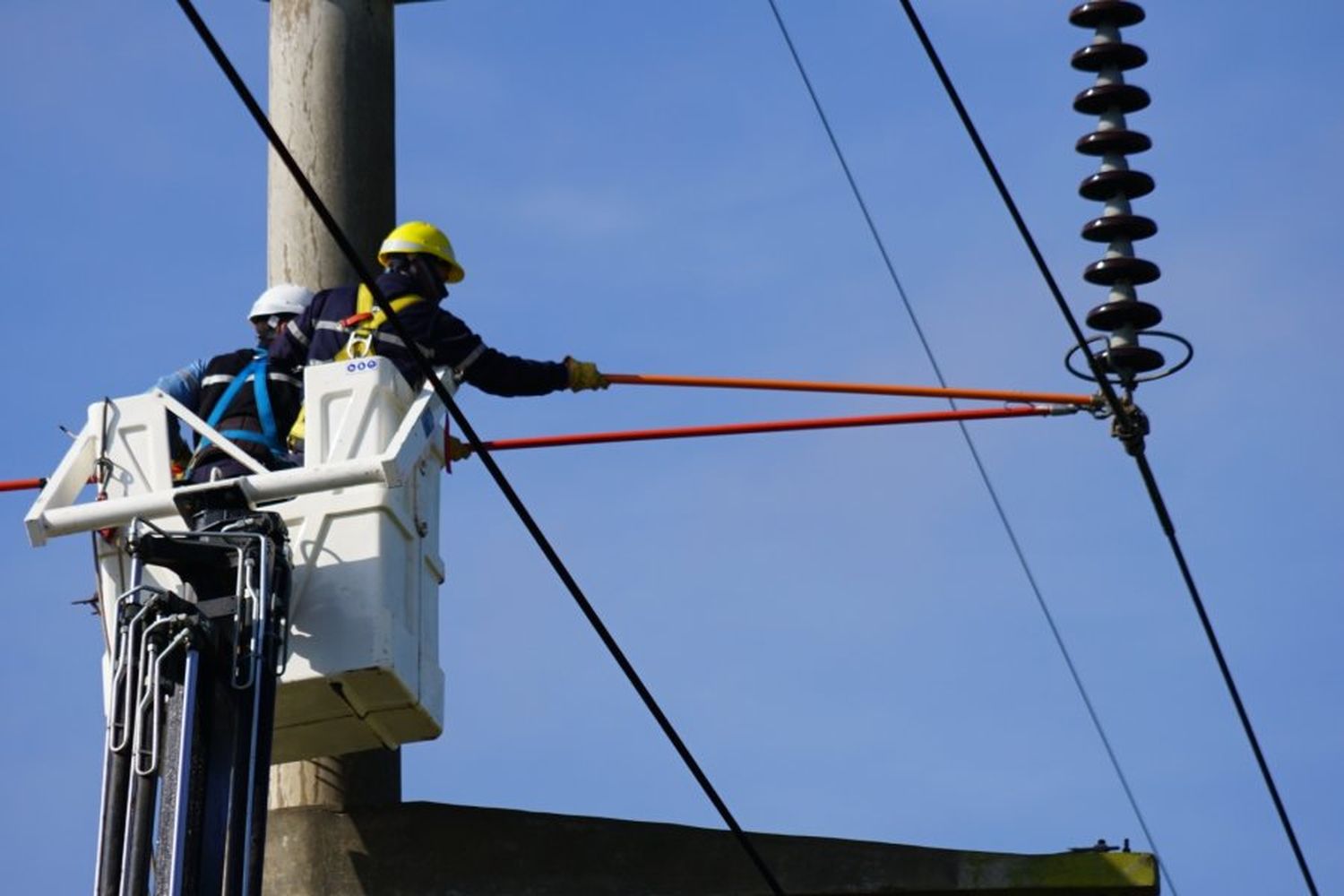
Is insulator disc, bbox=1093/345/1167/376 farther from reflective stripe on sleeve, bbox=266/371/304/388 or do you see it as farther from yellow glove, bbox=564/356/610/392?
reflective stripe on sleeve, bbox=266/371/304/388

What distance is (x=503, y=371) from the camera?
1147cm

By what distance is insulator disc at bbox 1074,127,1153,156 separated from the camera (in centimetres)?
1178

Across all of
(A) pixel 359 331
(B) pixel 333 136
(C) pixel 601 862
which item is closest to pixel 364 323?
(A) pixel 359 331

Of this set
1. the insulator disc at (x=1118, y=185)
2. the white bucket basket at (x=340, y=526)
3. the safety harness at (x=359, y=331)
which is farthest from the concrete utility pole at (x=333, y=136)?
the insulator disc at (x=1118, y=185)

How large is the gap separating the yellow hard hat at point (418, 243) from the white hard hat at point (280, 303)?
39 cm

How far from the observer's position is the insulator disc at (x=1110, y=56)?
11.8 m

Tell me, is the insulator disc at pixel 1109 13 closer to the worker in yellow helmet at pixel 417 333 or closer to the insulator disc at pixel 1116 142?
the insulator disc at pixel 1116 142

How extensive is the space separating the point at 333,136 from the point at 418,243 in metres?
1.58

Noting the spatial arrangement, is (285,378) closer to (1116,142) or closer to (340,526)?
(340,526)

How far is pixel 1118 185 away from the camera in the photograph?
1174cm

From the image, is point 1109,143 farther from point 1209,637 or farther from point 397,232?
point 397,232

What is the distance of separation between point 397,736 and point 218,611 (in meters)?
1.05

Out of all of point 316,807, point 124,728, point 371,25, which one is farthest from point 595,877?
point 371,25

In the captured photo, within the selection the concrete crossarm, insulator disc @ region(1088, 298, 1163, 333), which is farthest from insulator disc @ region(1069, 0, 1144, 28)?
the concrete crossarm
